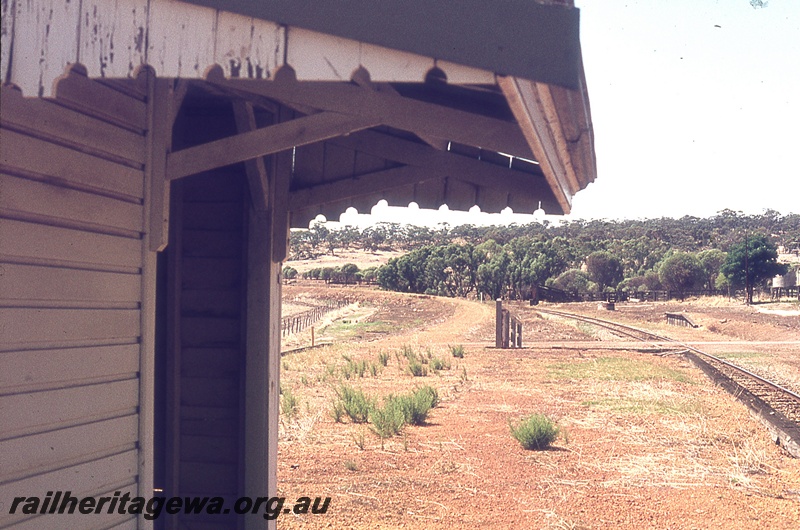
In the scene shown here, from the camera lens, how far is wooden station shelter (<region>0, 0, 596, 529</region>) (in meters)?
2.21

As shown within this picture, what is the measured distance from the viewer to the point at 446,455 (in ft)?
31.3

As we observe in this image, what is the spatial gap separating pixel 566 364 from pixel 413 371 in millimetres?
4424

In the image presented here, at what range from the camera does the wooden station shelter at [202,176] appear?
221 centimetres

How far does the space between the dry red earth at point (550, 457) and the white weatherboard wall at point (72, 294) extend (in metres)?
3.55

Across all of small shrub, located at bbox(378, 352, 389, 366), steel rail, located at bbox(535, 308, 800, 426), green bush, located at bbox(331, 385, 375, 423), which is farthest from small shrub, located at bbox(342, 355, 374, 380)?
steel rail, located at bbox(535, 308, 800, 426)

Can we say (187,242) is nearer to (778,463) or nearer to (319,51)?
(319,51)

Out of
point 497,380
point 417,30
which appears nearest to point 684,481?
point 417,30

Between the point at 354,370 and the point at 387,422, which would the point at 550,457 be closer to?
the point at 387,422

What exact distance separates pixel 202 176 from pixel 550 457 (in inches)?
243

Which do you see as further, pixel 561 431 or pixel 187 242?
pixel 561 431

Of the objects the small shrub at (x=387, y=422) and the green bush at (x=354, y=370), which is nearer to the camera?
the small shrub at (x=387, y=422)

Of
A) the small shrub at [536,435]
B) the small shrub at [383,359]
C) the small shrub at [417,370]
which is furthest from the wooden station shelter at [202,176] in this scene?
the small shrub at [383,359]

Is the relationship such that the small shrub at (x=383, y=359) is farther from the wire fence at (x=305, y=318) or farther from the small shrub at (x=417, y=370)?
the wire fence at (x=305, y=318)

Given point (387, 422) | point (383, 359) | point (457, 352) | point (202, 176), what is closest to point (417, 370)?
point (383, 359)
